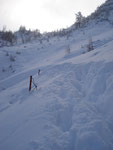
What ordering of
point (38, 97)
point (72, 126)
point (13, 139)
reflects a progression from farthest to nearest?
point (38, 97), point (72, 126), point (13, 139)

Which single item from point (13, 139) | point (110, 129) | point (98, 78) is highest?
point (98, 78)

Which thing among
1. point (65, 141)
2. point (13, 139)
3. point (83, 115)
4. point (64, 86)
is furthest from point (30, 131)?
point (64, 86)

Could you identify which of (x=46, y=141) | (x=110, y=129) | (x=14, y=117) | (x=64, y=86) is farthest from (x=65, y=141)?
(x=64, y=86)

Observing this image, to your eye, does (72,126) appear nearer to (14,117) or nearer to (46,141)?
(46,141)

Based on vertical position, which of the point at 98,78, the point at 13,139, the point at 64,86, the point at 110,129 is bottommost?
the point at 13,139

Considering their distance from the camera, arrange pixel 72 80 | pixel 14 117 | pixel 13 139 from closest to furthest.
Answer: pixel 13 139
pixel 14 117
pixel 72 80

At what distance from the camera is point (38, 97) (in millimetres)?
4199

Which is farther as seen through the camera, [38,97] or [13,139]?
[38,97]

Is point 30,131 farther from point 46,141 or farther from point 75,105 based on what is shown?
point 75,105

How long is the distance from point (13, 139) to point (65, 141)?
1.11 meters

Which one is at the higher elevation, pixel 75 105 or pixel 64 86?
pixel 64 86

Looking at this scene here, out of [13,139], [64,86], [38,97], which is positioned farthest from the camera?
[64,86]

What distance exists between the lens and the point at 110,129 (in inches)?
103

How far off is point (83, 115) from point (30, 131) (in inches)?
52.2
